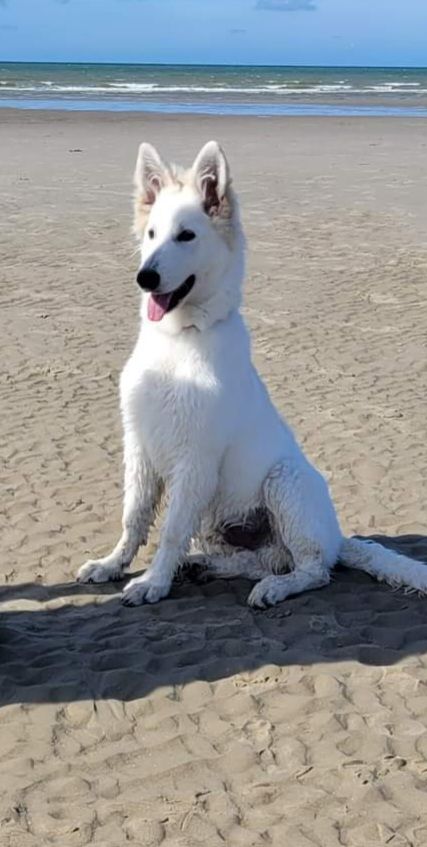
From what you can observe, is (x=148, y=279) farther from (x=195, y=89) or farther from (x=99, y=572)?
(x=195, y=89)

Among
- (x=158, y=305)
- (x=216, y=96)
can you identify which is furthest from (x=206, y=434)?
(x=216, y=96)

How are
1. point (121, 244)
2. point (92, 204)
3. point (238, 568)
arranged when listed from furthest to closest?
point (92, 204) < point (121, 244) < point (238, 568)

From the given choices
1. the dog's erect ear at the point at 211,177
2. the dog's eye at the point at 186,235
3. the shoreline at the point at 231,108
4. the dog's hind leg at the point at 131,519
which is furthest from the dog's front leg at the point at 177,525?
the shoreline at the point at 231,108

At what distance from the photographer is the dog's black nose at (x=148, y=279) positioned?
4.23 m

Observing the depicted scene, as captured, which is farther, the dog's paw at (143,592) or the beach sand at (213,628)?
the dog's paw at (143,592)

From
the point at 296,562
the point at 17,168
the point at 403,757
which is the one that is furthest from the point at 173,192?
the point at 17,168

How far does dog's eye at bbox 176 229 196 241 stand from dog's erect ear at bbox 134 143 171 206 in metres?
0.28

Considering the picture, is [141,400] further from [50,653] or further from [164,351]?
[50,653]

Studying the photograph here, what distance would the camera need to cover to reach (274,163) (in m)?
22.1

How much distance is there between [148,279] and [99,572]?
1452mm

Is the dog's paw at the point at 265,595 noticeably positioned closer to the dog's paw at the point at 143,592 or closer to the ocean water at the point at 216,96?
the dog's paw at the point at 143,592

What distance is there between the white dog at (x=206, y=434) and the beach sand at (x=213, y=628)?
0.52ft

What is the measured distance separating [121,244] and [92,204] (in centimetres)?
318

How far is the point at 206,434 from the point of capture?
14.8 feet
